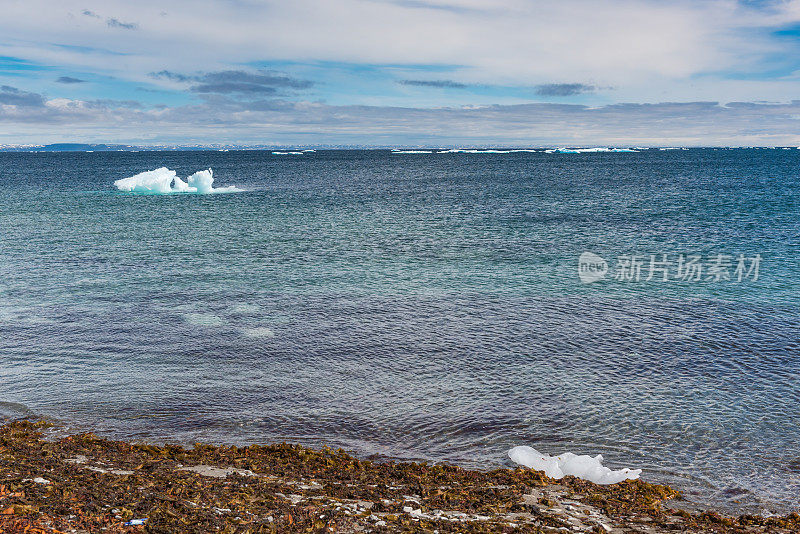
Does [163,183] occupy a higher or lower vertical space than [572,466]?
higher

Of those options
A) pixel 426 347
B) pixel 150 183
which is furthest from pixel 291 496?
pixel 150 183

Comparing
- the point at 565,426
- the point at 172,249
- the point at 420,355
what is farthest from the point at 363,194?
the point at 565,426

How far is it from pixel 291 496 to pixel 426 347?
1050 centimetres

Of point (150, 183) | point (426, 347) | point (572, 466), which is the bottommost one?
point (572, 466)

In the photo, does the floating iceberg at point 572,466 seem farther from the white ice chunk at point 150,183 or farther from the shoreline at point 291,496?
the white ice chunk at point 150,183

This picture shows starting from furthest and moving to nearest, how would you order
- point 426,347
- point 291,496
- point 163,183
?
point 163,183, point 426,347, point 291,496

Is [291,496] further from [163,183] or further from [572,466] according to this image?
[163,183]

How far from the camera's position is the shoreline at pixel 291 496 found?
8.66m

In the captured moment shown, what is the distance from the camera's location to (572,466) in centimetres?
1214

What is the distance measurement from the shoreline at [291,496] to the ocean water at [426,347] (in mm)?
1245

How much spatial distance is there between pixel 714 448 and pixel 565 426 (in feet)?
10.4

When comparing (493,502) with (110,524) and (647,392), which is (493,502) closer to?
(110,524)

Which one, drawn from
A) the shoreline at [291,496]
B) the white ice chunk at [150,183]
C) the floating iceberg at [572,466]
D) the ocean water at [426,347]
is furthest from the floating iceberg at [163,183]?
the floating iceberg at [572,466]

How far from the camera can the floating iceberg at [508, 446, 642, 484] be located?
11.8m
